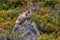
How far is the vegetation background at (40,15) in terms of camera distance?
10469 mm

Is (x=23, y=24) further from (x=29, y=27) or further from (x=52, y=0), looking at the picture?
(x=52, y=0)

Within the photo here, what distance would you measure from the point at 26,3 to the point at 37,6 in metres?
1.14

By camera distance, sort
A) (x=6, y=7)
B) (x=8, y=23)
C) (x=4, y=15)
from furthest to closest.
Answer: (x=6, y=7)
(x=4, y=15)
(x=8, y=23)

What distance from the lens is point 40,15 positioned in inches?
467

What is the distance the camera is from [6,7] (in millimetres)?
13812

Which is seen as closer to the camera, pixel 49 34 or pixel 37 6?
pixel 49 34

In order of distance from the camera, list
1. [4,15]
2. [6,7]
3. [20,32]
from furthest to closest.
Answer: [6,7]
[4,15]
[20,32]

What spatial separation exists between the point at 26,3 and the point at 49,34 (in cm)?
413

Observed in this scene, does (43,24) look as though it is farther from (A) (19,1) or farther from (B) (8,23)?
(A) (19,1)

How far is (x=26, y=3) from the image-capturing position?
14.2 metres

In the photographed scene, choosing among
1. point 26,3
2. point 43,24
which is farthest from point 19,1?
point 43,24

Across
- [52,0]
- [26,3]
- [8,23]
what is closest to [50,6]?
[52,0]

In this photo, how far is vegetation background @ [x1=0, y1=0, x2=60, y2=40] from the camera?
1047cm

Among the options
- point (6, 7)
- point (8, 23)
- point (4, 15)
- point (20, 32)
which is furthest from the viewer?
point (6, 7)
